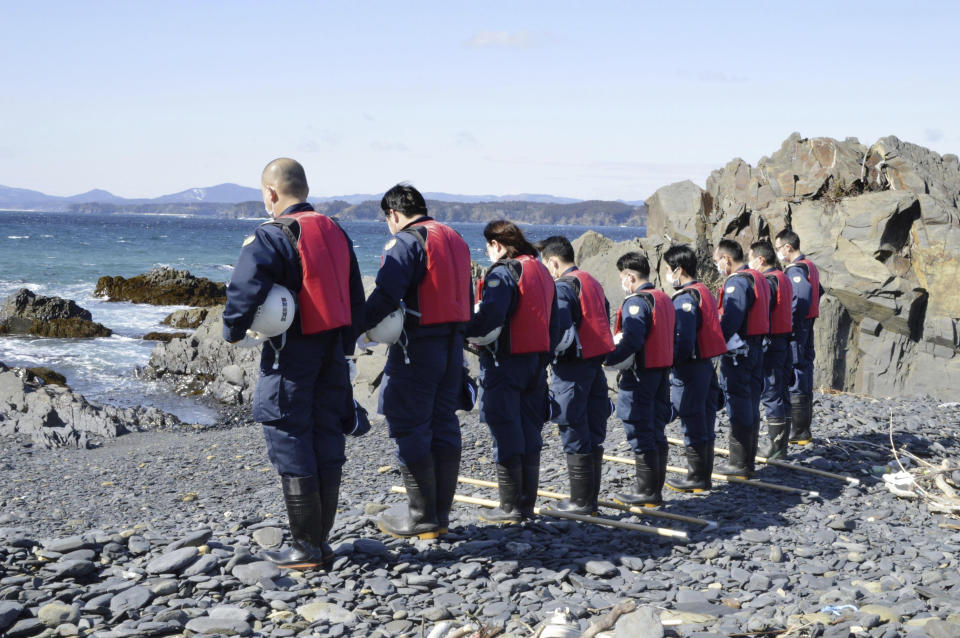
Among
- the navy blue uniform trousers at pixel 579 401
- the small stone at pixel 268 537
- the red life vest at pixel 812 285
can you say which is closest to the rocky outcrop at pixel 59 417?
the small stone at pixel 268 537

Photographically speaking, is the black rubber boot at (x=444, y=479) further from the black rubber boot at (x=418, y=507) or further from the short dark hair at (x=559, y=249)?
the short dark hair at (x=559, y=249)

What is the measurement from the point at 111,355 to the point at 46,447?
40.6 ft

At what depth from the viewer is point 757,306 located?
27.2 feet

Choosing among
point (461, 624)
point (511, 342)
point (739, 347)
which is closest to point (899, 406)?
point (739, 347)

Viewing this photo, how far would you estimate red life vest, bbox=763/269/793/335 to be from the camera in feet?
28.7

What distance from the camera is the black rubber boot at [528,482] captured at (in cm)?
640

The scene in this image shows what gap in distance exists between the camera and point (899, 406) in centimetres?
1244

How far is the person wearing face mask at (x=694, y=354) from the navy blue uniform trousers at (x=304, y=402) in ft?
10.9

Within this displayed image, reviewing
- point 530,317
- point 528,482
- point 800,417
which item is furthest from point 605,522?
point 800,417

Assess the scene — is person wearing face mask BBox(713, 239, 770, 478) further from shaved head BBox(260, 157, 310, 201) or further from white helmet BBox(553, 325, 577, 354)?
shaved head BBox(260, 157, 310, 201)

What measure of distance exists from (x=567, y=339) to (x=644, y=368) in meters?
0.89

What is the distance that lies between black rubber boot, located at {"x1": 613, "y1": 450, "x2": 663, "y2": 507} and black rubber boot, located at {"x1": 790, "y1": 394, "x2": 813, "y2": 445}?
3.46 metres

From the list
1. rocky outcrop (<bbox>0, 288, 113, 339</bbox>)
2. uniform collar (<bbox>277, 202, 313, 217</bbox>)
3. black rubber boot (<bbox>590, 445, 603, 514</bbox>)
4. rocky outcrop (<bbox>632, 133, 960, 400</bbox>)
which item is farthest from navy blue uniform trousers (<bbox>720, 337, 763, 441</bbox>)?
rocky outcrop (<bbox>0, 288, 113, 339</bbox>)

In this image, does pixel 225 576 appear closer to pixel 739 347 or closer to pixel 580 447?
pixel 580 447
